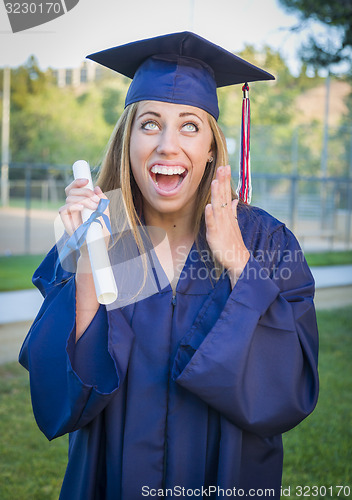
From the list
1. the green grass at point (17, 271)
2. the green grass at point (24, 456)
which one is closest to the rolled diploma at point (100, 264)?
the green grass at point (24, 456)

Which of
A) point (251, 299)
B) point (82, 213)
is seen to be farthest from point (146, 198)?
point (251, 299)

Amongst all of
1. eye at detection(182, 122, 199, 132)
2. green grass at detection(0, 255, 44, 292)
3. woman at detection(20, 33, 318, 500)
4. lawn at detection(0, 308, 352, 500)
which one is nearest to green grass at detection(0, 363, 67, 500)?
lawn at detection(0, 308, 352, 500)

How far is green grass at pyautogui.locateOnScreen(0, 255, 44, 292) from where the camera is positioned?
8742mm

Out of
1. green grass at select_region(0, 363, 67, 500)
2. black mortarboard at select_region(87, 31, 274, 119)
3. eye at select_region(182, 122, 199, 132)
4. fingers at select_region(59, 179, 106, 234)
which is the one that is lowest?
green grass at select_region(0, 363, 67, 500)

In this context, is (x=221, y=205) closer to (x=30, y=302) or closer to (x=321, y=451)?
(x=321, y=451)

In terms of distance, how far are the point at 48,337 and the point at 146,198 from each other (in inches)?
24.0

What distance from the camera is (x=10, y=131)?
1654 inches

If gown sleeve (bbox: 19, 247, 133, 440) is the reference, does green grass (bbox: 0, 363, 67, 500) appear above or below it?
below

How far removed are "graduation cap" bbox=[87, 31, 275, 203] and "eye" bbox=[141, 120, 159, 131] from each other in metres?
0.09

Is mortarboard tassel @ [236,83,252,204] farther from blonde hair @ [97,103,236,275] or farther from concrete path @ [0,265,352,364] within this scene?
concrete path @ [0,265,352,364]

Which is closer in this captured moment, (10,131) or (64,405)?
(64,405)

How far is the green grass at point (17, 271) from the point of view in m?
8.74

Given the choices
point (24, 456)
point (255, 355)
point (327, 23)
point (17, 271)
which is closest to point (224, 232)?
point (255, 355)

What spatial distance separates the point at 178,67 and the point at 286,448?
3162mm
